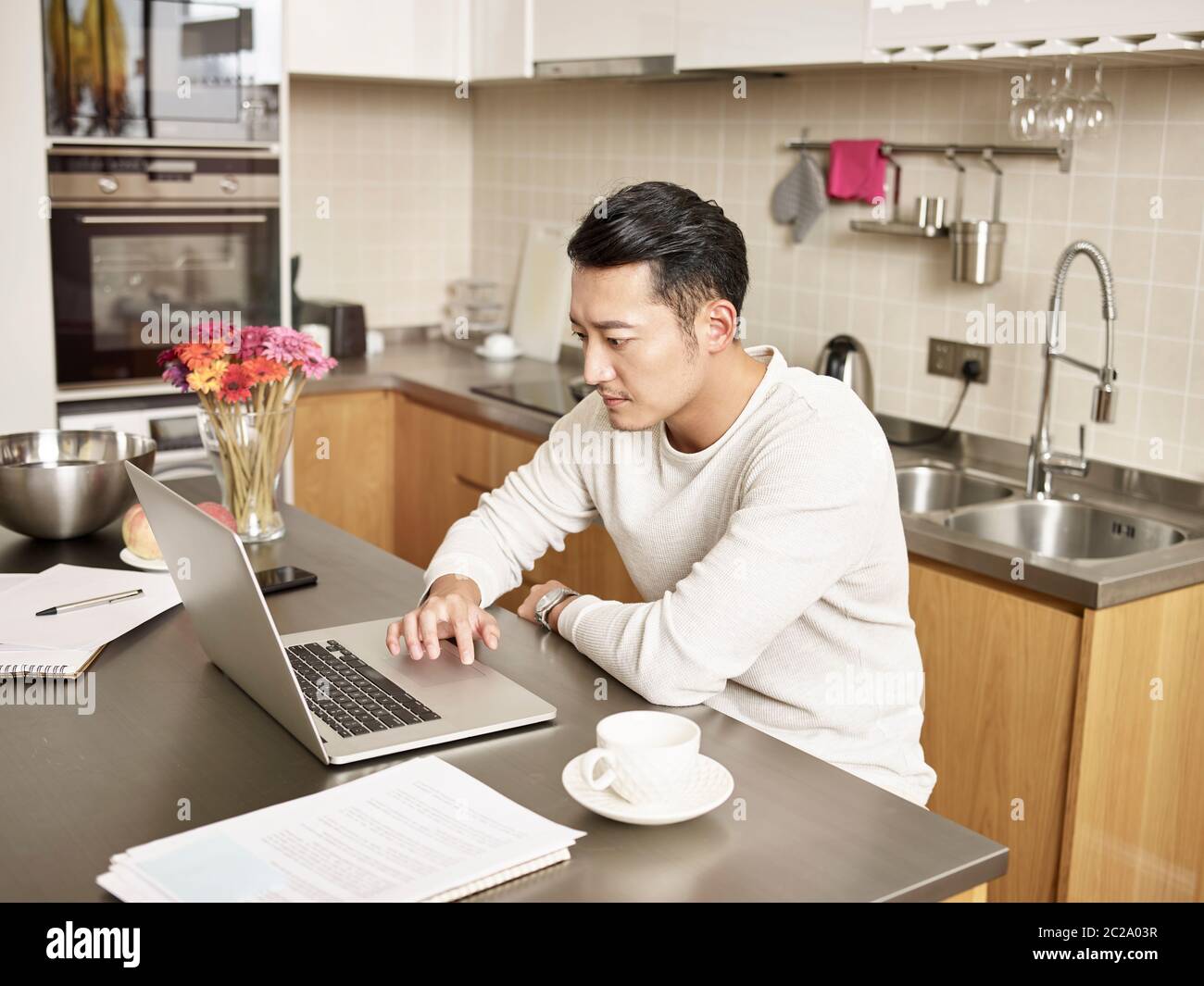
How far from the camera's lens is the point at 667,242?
63.2 inches

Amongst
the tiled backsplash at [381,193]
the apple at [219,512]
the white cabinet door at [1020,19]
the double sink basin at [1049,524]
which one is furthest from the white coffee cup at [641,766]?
the tiled backsplash at [381,193]

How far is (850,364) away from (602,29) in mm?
1040

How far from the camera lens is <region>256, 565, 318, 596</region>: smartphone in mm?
1823

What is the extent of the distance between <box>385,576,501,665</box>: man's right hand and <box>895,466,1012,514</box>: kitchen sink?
1341mm

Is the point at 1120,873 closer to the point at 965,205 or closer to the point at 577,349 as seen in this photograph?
the point at 965,205

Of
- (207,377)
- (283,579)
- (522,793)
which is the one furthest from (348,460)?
(522,793)

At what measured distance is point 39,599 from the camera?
1.74 metres

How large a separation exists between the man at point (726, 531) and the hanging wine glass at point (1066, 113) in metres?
0.97

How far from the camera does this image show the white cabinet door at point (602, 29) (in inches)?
119

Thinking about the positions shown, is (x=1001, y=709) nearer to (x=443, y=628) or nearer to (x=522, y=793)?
(x=443, y=628)

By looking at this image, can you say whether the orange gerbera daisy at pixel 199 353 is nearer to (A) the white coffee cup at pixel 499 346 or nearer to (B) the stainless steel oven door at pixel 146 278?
(B) the stainless steel oven door at pixel 146 278
